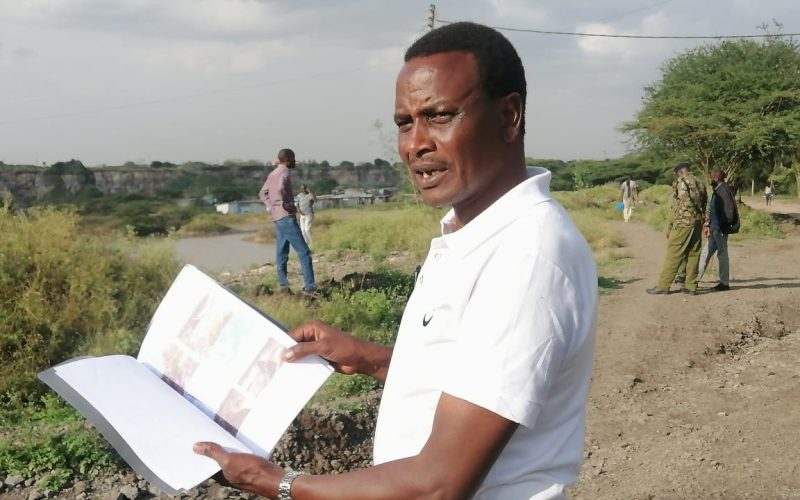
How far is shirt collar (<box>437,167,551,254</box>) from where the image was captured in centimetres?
123

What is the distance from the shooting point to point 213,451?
55.7 inches

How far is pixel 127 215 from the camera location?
31297mm

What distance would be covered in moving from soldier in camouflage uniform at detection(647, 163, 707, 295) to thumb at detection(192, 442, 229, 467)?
332 inches

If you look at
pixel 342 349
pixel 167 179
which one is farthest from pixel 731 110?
pixel 167 179

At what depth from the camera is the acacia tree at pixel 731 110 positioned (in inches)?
789

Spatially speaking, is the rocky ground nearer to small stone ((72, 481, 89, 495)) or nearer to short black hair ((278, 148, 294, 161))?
small stone ((72, 481, 89, 495))

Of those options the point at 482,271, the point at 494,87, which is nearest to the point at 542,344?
the point at 482,271

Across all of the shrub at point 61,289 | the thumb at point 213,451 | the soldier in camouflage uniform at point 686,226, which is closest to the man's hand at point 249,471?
the thumb at point 213,451

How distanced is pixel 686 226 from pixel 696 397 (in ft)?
12.6

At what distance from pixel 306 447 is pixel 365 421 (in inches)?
19.5

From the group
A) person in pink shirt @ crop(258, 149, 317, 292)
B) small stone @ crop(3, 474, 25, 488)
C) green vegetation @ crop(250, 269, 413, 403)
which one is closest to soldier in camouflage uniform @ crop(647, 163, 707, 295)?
green vegetation @ crop(250, 269, 413, 403)

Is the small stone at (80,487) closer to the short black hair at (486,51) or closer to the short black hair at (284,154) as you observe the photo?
the short black hair at (486,51)

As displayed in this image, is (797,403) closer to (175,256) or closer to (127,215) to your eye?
(175,256)

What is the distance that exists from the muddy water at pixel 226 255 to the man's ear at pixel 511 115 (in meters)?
4.88
